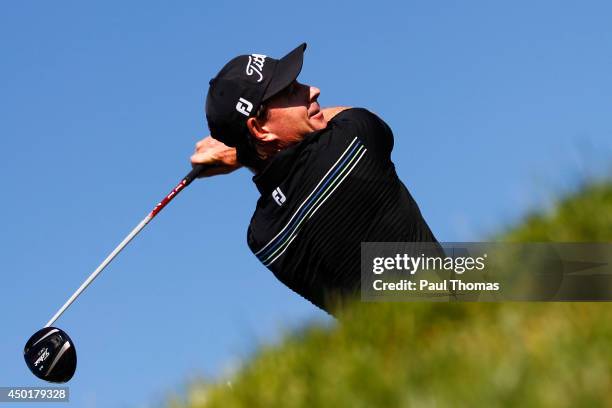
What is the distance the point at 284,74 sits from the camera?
866 centimetres

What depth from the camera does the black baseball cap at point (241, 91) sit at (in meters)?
8.55

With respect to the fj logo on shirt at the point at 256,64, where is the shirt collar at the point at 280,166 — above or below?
below

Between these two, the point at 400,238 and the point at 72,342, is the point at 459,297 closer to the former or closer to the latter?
the point at 400,238

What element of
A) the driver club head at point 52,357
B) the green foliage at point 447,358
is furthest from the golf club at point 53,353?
the green foliage at point 447,358

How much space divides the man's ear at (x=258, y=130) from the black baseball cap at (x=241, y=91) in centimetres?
6

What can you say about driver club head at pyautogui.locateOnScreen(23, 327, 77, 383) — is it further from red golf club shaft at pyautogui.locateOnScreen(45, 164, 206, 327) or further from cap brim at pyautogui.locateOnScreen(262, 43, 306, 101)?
cap brim at pyautogui.locateOnScreen(262, 43, 306, 101)

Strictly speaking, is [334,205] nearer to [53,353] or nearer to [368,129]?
[368,129]

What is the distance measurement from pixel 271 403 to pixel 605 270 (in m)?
2.57

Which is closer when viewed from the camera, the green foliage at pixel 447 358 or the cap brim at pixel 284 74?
the green foliage at pixel 447 358

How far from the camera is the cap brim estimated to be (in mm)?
8555

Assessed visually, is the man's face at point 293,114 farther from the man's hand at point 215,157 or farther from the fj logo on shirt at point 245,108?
the man's hand at point 215,157

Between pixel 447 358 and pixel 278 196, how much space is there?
4.91 meters

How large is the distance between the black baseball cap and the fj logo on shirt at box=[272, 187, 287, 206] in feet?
2.19

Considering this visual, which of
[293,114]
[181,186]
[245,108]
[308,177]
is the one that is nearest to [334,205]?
[308,177]
